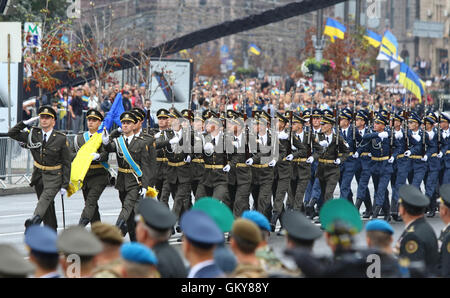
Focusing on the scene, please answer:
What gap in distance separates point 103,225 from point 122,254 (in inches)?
32.0

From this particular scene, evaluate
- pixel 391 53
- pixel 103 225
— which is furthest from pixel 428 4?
pixel 103 225

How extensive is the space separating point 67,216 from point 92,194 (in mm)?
3539

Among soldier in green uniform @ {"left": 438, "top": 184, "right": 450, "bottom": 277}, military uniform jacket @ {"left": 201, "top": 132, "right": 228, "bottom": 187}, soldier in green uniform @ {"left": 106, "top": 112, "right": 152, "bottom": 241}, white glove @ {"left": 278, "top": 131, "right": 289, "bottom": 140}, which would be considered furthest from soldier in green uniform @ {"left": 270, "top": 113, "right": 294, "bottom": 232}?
soldier in green uniform @ {"left": 438, "top": 184, "right": 450, "bottom": 277}

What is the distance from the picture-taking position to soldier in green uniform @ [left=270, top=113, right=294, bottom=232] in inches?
623

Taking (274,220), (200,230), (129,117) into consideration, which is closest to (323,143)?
(274,220)

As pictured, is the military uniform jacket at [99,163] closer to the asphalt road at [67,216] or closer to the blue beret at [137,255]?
the asphalt road at [67,216]

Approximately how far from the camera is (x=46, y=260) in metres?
6.02

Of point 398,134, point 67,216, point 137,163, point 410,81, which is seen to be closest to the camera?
point 137,163

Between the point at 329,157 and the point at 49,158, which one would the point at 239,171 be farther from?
the point at 49,158

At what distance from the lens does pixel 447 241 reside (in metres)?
8.52

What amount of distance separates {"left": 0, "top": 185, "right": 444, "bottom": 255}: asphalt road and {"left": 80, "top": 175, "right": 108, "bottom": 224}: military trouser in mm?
911

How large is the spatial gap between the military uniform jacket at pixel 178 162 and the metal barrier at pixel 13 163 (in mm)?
5776

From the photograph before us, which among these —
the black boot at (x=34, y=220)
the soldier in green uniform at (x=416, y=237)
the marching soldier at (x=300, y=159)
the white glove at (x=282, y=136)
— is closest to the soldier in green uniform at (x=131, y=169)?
the black boot at (x=34, y=220)
